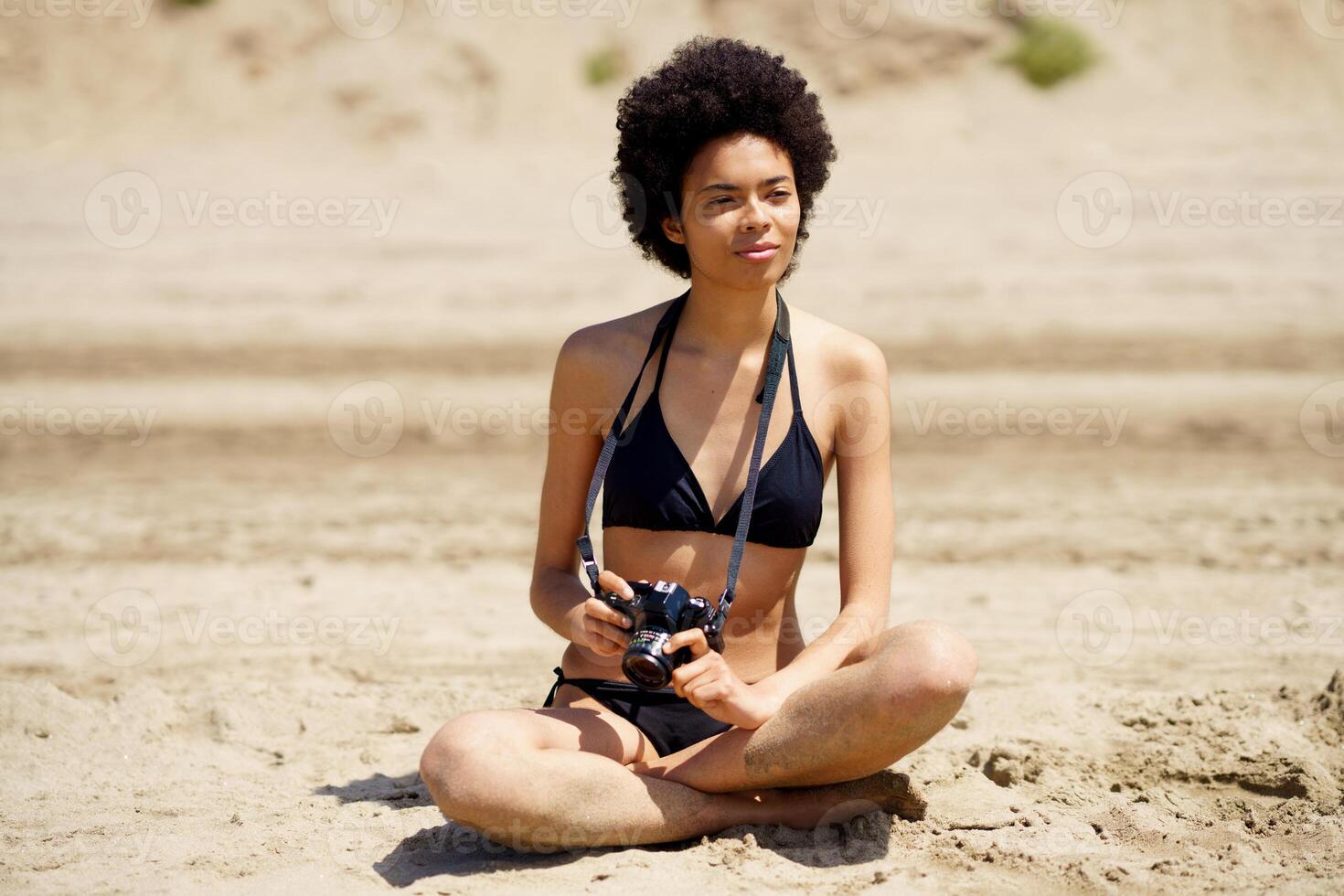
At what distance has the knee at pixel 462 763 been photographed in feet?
9.89

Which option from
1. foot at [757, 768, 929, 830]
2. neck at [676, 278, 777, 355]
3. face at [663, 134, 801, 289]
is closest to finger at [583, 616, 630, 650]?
foot at [757, 768, 929, 830]

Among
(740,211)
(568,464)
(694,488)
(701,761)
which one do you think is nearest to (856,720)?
(701,761)

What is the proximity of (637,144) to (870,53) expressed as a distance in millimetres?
12192

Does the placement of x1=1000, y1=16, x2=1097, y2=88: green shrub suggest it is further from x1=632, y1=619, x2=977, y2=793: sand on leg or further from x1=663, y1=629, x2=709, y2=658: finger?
x1=663, y1=629, x2=709, y2=658: finger

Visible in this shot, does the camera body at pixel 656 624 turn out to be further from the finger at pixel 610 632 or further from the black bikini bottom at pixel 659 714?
the black bikini bottom at pixel 659 714

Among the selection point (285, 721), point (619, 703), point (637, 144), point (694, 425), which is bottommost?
point (285, 721)

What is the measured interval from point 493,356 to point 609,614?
22.0 feet

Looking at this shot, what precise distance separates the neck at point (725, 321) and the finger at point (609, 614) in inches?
30.9

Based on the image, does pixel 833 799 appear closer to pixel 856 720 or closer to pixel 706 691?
pixel 856 720

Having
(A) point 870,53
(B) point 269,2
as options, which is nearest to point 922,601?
(A) point 870,53

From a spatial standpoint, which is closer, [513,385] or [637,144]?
[637,144]

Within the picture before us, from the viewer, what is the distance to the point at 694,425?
3402mm

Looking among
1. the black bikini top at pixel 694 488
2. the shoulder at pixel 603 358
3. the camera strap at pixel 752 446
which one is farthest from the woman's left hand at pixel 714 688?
the shoulder at pixel 603 358

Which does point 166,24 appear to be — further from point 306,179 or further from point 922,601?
point 922,601
